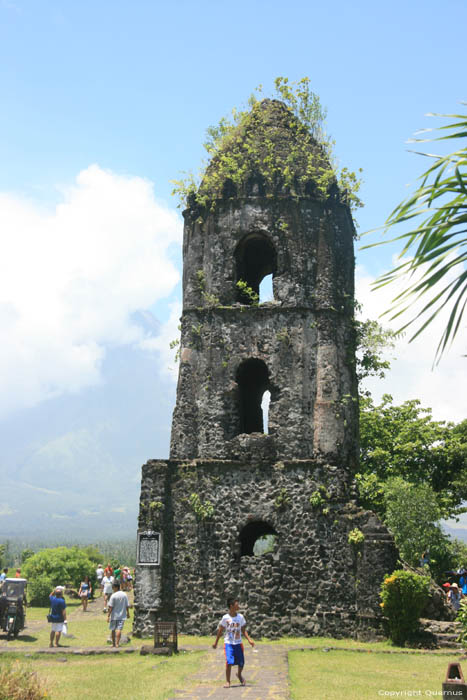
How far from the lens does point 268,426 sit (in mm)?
17016

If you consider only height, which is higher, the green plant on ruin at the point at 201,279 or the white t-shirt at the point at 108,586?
the green plant on ruin at the point at 201,279

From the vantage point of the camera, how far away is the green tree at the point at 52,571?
2616cm

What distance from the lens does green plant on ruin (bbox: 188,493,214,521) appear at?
645 inches

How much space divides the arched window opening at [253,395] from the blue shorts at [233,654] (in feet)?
29.9

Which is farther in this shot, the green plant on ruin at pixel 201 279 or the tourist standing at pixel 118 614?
the green plant on ruin at pixel 201 279

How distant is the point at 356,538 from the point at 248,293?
20.6ft

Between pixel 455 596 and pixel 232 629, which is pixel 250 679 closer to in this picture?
pixel 232 629

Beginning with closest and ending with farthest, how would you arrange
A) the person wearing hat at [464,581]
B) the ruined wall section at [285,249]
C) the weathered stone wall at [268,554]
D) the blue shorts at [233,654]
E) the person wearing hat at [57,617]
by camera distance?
the blue shorts at [233,654] → the person wearing hat at [57,617] → the weathered stone wall at [268,554] → the ruined wall section at [285,249] → the person wearing hat at [464,581]

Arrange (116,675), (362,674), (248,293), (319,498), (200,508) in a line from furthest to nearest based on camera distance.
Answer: (248,293) → (200,508) → (319,498) → (362,674) → (116,675)

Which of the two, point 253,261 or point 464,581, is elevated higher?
point 253,261

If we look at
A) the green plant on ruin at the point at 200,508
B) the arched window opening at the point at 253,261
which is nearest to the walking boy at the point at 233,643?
the green plant on ruin at the point at 200,508

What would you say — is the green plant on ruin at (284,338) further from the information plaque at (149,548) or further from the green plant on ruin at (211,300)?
the information plaque at (149,548)

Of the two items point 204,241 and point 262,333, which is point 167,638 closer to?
point 262,333

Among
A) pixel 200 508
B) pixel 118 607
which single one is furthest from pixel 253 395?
pixel 118 607
